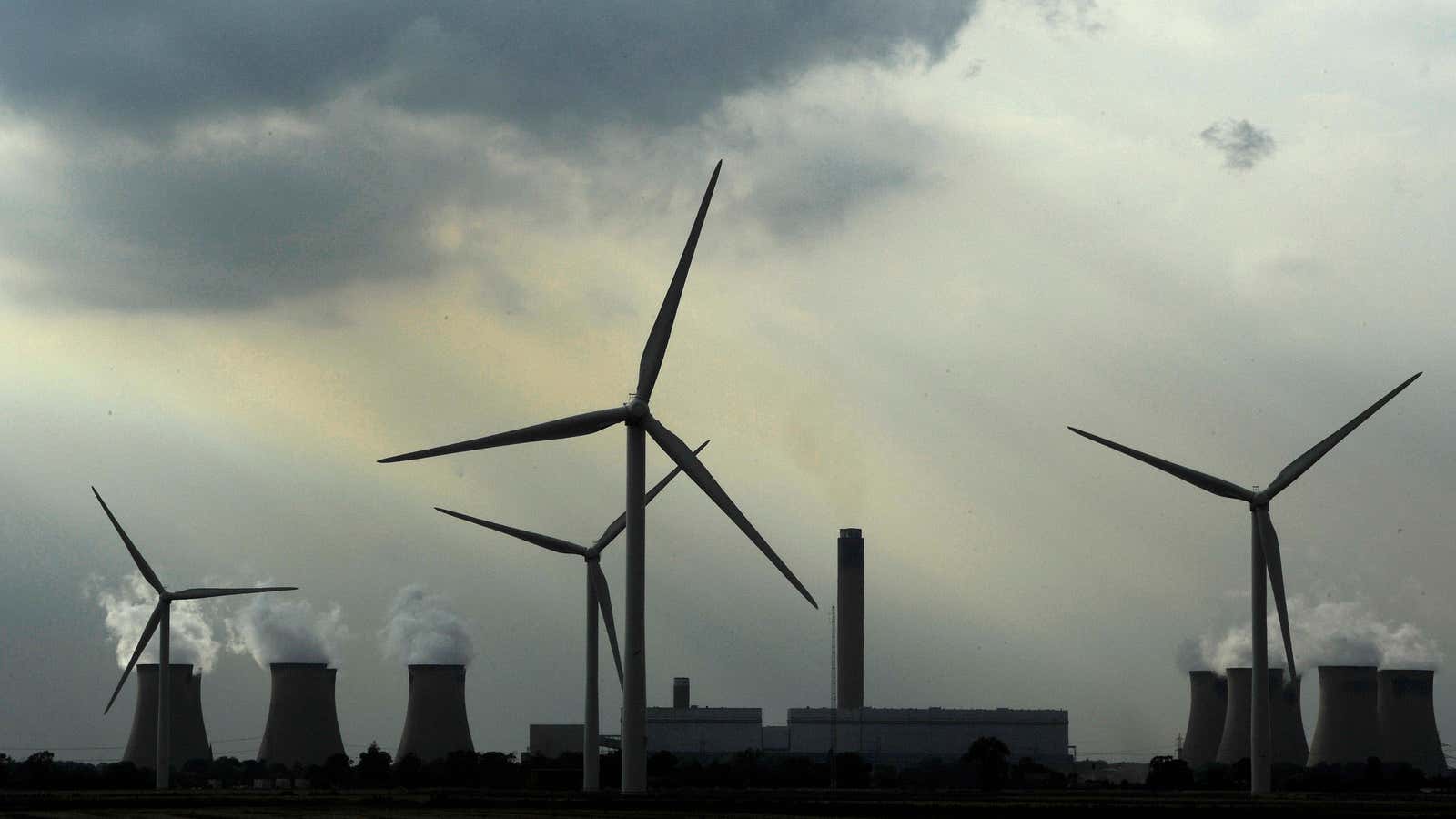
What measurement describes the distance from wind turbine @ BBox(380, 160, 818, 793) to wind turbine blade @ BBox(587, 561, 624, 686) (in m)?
17.9

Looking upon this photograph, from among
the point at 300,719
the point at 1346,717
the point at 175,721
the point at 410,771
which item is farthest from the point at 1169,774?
the point at 175,721

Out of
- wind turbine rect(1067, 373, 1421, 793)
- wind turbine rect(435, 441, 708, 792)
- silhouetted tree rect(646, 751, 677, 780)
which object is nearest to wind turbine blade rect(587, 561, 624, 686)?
wind turbine rect(435, 441, 708, 792)

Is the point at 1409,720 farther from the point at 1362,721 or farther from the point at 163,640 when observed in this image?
the point at 163,640

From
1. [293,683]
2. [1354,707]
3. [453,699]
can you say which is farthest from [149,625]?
[1354,707]

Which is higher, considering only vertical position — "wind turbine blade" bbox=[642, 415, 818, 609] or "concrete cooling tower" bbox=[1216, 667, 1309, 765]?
"wind turbine blade" bbox=[642, 415, 818, 609]

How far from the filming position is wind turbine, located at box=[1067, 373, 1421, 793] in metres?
88.9

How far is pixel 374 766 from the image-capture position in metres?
161

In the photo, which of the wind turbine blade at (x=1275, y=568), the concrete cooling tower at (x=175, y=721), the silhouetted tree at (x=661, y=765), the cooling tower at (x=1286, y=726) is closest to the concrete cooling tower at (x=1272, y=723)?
the cooling tower at (x=1286, y=726)

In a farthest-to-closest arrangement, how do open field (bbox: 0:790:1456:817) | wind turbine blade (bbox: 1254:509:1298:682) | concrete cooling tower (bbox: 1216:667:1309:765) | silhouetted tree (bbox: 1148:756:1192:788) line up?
concrete cooling tower (bbox: 1216:667:1309:765) → silhouetted tree (bbox: 1148:756:1192:788) → wind turbine blade (bbox: 1254:509:1298:682) → open field (bbox: 0:790:1456:817)

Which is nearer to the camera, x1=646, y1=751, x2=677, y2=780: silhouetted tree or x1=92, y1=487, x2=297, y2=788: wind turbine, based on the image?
x1=92, y1=487, x2=297, y2=788: wind turbine

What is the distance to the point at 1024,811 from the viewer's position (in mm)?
71312

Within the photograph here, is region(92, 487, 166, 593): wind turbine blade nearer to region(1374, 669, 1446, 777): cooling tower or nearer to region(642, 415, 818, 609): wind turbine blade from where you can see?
region(642, 415, 818, 609): wind turbine blade

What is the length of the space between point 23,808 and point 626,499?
25138 millimetres

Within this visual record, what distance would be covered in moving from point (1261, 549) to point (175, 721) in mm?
104902
